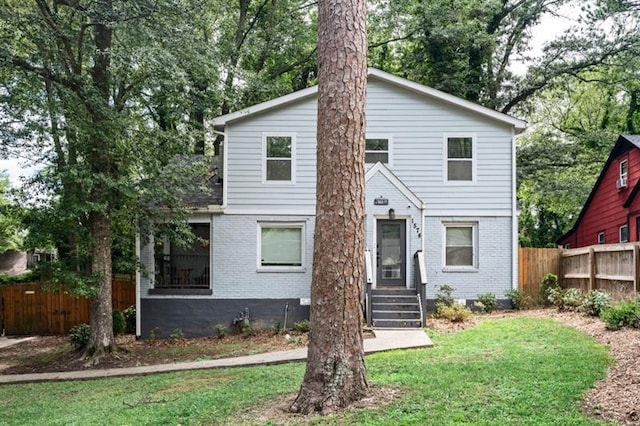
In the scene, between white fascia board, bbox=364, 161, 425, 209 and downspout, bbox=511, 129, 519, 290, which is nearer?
white fascia board, bbox=364, 161, 425, 209

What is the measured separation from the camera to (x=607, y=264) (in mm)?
12727

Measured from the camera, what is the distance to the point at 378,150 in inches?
613

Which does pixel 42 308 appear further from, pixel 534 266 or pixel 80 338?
pixel 534 266

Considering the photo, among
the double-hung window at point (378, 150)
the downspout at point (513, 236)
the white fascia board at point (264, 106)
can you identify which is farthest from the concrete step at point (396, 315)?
the white fascia board at point (264, 106)

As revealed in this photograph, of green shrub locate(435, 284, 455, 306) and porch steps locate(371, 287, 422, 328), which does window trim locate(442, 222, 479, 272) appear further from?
porch steps locate(371, 287, 422, 328)

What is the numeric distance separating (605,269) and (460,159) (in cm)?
459

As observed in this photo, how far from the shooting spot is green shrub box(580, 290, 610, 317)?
37.8 ft

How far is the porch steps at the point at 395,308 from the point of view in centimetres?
1340

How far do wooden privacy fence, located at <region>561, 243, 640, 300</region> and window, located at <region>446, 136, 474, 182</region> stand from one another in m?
3.45

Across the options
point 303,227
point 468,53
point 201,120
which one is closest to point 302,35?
point 468,53

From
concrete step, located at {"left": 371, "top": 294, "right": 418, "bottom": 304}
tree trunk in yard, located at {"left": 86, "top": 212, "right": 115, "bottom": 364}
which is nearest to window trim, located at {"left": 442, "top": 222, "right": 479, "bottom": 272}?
concrete step, located at {"left": 371, "top": 294, "right": 418, "bottom": 304}

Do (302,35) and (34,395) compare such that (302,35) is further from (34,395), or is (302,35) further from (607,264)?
(34,395)

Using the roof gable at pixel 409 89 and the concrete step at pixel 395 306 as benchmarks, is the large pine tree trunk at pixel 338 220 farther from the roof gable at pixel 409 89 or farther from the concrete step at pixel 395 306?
the roof gable at pixel 409 89

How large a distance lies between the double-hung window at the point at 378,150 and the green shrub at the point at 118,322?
303 inches
